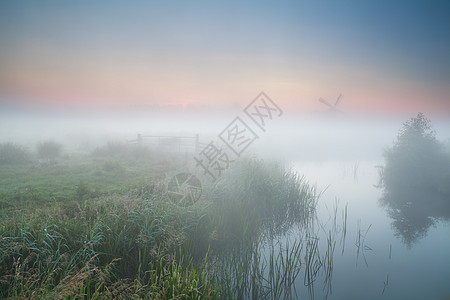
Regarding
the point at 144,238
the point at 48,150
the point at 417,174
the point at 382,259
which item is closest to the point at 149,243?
the point at 144,238

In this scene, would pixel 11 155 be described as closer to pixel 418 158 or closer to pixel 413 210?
pixel 413 210

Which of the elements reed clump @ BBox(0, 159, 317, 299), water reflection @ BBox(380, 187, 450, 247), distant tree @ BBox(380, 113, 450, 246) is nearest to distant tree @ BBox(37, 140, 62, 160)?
reed clump @ BBox(0, 159, 317, 299)

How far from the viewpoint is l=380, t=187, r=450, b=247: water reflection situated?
9.66 meters

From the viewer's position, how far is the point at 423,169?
1658cm

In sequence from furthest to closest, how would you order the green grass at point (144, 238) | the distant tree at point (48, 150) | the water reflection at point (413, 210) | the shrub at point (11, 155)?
the distant tree at point (48, 150)
the shrub at point (11, 155)
the water reflection at point (413, 210)
the green grass at point (144, 238)

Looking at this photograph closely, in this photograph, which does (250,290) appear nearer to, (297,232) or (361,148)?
(297,232)

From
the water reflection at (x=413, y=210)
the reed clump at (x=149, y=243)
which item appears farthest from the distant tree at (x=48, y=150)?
the water reflection at (x=413, y=210)

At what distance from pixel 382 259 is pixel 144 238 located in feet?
25.0

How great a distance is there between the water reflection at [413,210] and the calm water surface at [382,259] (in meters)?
0.15

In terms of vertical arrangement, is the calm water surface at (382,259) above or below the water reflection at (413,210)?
below

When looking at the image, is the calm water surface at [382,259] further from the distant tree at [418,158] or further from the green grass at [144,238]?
the distant tree at [418,158]

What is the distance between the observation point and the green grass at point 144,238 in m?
3.70

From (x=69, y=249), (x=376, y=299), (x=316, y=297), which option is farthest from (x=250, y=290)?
(x=69, y=249)

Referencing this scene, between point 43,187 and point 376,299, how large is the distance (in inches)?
542
